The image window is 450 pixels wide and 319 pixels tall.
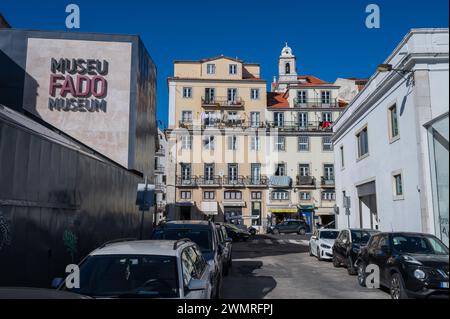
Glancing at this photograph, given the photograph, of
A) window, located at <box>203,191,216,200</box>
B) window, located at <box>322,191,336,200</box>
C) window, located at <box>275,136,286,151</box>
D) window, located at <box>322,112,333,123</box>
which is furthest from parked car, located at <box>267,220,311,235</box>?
window, located at <box>322,112,333,123</box>

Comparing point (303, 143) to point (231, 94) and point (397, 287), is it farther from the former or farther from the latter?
point (397, 287)

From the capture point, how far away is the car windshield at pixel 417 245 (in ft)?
31.5

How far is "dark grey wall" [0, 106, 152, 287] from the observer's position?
841 cm

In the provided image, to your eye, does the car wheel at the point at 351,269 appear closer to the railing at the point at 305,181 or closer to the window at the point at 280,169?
the railing at the point at 305,181

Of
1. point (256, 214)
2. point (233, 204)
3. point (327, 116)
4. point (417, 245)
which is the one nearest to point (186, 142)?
point (233, 204)

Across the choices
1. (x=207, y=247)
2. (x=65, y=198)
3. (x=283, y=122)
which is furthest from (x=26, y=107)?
(x=283, y=122)

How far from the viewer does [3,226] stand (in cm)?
826

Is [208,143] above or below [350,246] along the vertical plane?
above

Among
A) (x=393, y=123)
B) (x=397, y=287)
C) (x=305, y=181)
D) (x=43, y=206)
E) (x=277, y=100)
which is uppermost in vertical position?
(x=277, y=100)

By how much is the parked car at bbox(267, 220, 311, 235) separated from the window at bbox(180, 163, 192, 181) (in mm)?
12141

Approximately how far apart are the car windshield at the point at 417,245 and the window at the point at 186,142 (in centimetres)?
4240

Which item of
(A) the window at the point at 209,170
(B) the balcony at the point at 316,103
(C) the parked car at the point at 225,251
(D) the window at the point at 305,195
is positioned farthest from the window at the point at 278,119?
(C) the parked car at the point at 225,251

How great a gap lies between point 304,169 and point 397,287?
145 ft

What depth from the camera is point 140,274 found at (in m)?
5.62
